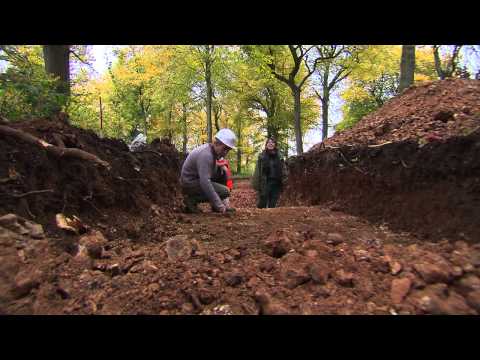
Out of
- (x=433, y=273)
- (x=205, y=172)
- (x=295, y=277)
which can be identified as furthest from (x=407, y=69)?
(x=295, y=277)

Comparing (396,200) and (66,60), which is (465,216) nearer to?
(396,200)

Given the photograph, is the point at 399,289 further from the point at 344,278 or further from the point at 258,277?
the point at 258,277

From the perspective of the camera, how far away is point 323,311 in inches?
85.7

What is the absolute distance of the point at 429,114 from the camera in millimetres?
5551

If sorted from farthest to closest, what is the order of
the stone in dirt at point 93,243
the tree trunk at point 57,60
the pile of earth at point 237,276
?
the tree trunk at point 57,60, the stone in dirt at point 93,243, the pile of earth at point 237,276

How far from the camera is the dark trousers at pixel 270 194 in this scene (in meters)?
7.95

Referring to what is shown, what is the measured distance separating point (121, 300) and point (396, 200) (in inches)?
139

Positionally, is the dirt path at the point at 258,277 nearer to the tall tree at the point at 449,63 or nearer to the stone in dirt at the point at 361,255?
the stone in dirt at the point at 361,255

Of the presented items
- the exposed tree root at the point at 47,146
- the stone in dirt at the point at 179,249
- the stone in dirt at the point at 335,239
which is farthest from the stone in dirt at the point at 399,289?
the exposed tree root at the point at 47,146

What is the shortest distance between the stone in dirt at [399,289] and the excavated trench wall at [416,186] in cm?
93

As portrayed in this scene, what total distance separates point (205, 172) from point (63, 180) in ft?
6.24

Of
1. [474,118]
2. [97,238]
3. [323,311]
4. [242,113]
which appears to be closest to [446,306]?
[323,311]

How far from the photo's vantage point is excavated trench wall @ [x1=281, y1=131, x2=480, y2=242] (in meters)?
3.10

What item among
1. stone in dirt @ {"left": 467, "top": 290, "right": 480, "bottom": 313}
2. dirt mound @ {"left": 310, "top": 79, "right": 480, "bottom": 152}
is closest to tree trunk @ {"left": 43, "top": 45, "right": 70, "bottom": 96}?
dirt mound @ {"left": 310, "top": 79, "right": 480, "bottom": 152}
